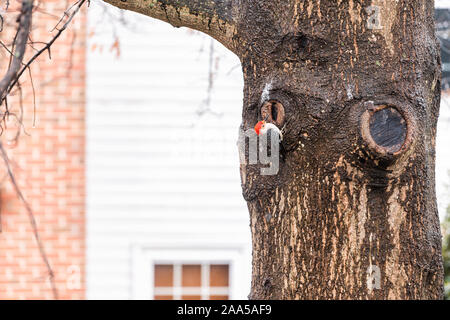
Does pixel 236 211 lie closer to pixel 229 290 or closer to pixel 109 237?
pixel 229 290

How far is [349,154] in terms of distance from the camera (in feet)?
4.71

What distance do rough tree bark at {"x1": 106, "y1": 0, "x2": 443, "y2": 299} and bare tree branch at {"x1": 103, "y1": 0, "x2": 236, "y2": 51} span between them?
5.5 inches

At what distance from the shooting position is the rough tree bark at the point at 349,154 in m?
1.44

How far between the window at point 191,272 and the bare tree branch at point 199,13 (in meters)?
3.24

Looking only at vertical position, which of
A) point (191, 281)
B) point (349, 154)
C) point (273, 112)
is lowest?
point (191, 281)

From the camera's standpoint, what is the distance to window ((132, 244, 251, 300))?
4723 millimetres

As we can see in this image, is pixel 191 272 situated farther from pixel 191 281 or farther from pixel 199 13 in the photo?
pixel 199 13

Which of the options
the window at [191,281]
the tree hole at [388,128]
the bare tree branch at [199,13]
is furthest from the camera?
the window at [191,281]

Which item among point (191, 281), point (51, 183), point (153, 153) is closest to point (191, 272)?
point (191, 281)

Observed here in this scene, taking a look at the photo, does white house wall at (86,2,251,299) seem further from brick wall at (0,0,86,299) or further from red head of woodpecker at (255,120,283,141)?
red head of woodpecker at (255,120,283,141)

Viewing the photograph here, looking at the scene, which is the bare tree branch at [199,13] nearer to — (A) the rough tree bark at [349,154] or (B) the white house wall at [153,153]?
(A) the rough tree bark at [349,154]

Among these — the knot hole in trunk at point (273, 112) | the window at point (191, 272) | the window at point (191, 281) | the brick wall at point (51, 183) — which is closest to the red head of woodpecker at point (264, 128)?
the knot hole in trunk at point (273, 112)

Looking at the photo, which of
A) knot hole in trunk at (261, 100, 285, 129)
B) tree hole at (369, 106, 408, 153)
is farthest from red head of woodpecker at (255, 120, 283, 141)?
tree hole at (369, 106, 408, 153)

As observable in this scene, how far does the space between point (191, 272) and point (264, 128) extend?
3.56 metres
